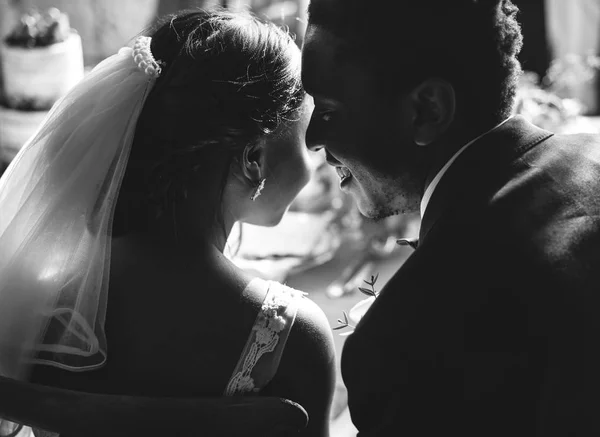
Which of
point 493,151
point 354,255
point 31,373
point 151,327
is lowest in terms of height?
point 354,255

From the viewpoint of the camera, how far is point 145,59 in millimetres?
1530

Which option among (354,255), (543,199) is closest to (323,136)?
(543,199)

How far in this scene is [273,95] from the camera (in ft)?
4.97

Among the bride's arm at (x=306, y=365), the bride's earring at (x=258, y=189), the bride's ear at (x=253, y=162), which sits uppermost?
the bride's ear at (x=253, y=162)

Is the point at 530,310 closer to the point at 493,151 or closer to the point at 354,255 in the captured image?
the point at 493,151

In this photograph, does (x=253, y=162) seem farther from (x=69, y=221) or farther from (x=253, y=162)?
(x=69, y=221)

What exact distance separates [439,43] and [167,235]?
2.01 ft

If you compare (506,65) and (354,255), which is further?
(354,255)

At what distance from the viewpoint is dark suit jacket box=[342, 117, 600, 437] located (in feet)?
3.60

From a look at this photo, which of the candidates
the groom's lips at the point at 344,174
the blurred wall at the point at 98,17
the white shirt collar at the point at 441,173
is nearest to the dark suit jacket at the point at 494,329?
the white shirt collar at the point at 441,173

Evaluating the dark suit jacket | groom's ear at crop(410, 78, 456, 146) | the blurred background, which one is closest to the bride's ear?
groom's ear at crop(410, 78, 456, 146)

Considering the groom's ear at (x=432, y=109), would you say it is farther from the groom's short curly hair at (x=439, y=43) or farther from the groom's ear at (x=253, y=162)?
the groom's ear at (x=253, y=162)

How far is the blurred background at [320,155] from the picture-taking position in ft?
11.2

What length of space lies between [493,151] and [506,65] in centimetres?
16
